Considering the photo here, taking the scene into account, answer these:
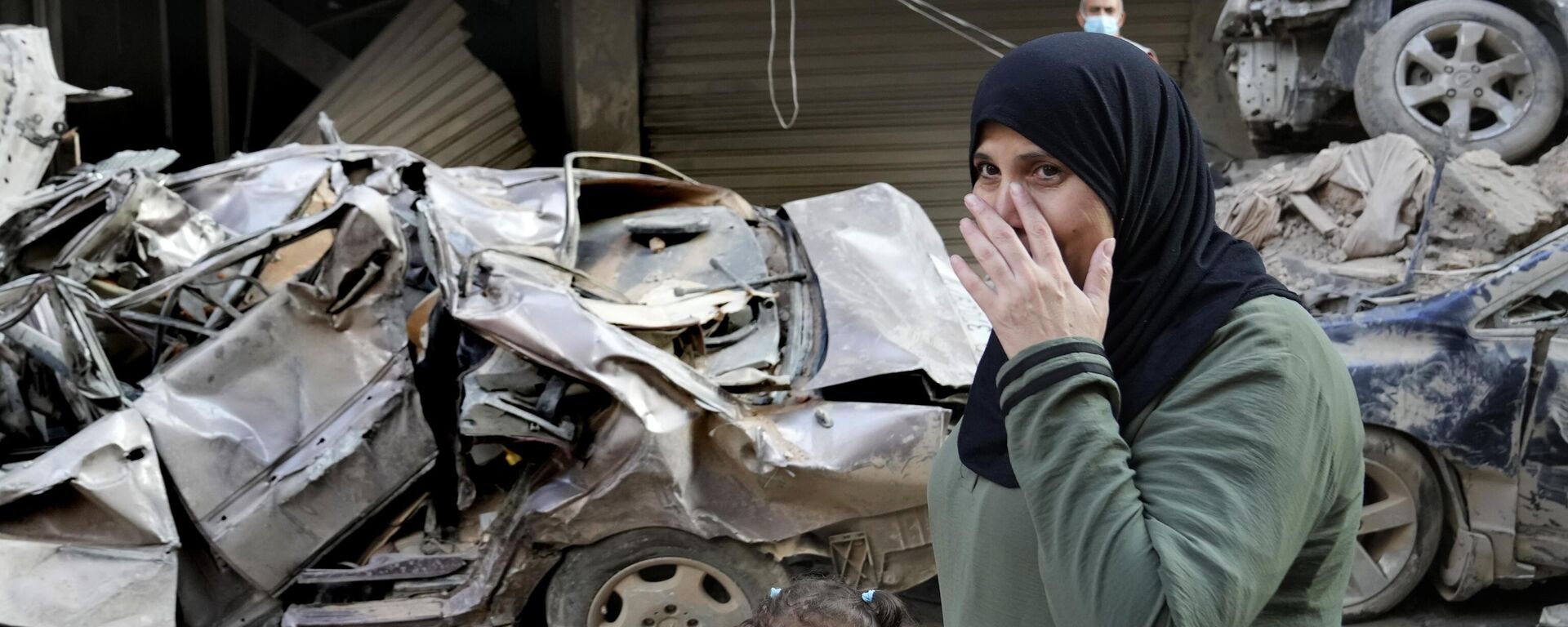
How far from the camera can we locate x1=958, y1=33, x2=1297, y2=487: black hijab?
1386 millimetres

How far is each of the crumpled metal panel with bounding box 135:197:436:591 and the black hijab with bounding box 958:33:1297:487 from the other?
11.7 feet

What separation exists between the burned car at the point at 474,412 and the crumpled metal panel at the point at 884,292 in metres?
0.01

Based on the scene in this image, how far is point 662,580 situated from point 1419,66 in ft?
20.2

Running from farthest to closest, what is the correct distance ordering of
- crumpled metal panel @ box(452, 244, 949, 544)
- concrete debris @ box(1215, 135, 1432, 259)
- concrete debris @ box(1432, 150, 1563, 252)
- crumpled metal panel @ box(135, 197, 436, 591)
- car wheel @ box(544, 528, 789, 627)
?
concrete debris @ box(1215, 135, 1432, 259), concrete debris @ box(1432, 150, 1563, 252), crumpled metal panel @ box(135, 197, 436, 591), car wheel @ box(544, 528, 789, 627), crumpled metal panel @ box(452, 244, 949, 544)

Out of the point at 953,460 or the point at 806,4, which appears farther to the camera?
the point at 806,4

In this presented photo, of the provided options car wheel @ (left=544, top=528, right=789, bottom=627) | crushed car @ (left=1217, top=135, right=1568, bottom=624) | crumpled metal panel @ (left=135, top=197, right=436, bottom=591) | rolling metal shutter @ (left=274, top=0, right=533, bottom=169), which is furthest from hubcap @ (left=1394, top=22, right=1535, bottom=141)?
rolling metal shutter @ (left=274, top=0, right=533, bottom=169)

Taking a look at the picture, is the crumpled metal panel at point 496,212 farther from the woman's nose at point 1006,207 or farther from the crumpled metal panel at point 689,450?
the woman's nose at point 1006,207

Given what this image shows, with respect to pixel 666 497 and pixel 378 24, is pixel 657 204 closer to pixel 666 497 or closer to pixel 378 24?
pixel 666 497

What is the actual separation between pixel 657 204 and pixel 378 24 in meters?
8.23

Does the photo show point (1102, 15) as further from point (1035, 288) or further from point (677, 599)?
point (1035, 288)

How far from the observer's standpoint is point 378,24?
13047mm

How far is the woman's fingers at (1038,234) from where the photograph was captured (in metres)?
1.34

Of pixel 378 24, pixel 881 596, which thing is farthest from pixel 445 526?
pixel 378 24

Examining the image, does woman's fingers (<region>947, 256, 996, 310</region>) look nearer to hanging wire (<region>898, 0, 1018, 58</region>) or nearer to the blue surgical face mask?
the blue surgical face mask
